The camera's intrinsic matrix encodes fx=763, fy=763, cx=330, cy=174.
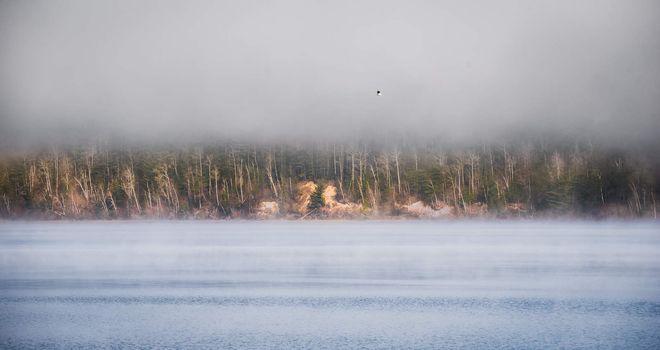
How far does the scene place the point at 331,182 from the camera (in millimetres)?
138875

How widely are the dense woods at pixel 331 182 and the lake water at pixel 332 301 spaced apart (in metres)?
88.9

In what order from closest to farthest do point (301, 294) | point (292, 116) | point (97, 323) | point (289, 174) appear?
Answer: point (97, 323)
point (301, 294)
point (289, 174)
point (292, 116)

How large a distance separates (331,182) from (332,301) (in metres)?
114

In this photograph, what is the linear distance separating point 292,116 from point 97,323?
165424 millimetres

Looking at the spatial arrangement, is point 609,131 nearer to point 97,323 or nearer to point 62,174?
point 62,174

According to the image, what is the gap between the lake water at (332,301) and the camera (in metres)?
18.5

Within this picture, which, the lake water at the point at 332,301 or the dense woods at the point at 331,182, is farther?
the dense woods at the point at 331,182

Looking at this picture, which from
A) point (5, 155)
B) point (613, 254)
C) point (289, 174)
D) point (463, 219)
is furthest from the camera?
point (5, 155)

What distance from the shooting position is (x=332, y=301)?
24750mm

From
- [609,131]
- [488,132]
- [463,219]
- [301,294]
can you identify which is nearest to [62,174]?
[463,219]

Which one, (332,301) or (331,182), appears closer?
(332,301)

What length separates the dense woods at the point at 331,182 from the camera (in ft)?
432

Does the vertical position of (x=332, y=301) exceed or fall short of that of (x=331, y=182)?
it falls short

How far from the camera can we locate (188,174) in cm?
14100
